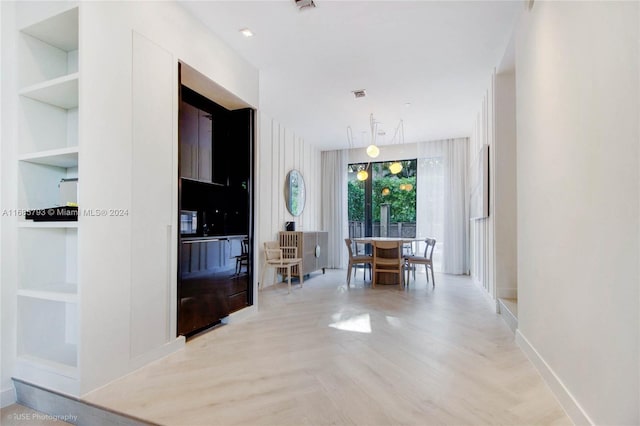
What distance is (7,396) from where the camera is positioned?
2062 mm

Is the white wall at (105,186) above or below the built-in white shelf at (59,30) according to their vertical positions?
below

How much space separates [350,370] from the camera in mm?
2275

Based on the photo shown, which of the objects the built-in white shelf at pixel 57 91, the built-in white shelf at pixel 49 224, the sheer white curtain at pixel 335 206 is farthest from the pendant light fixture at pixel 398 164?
the built-in white shelf at pixel 49 224

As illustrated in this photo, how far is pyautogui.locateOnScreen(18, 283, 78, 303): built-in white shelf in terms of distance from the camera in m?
1.98

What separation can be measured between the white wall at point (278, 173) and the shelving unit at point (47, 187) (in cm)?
260

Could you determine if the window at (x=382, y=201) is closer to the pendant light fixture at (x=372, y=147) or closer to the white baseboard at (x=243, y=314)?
the pendant light fixture at (x=372, y=147)

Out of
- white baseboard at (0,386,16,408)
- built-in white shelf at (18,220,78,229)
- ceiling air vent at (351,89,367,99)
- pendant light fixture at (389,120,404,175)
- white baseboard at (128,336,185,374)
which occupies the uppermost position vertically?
ceiling air vent at (351,89,367,99)

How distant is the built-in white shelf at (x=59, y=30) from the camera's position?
6.83 ft

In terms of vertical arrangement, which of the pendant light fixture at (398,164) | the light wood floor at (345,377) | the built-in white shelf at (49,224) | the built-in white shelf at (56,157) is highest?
the pendant light fixture at (398,164)

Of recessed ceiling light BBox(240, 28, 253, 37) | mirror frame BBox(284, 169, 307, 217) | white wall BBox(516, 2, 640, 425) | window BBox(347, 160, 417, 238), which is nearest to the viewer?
white wall BBox(516, 2, 640, 425)

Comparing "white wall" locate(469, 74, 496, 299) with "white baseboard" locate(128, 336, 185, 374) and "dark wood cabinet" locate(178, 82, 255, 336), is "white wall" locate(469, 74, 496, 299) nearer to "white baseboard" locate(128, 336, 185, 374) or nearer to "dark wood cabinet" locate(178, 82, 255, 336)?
"dark wood cabinet" locate(178, 82, 255, 336)

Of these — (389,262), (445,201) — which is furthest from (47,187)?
(445,201)

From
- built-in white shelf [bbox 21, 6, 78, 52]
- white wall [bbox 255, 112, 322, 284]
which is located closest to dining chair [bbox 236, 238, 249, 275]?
white wall [bbox 255, 112, 322, 284]

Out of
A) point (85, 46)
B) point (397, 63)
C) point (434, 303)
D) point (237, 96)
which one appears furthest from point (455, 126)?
point (85, 46)
